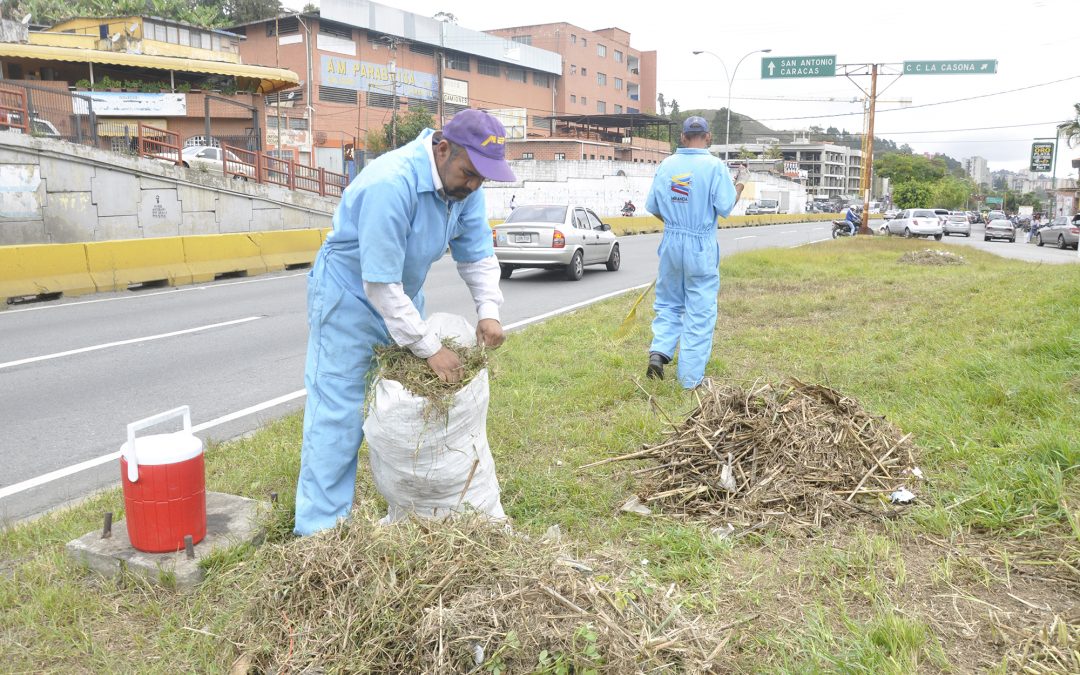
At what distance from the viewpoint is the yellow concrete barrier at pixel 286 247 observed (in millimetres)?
16578

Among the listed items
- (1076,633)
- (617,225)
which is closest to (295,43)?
(617,225)

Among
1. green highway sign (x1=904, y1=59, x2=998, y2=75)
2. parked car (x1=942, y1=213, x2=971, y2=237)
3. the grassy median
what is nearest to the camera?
the grassy median

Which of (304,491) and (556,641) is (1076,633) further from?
(304,491)

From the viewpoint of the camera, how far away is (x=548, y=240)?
15.2 meters

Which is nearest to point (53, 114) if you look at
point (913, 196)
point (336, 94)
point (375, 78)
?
point (336, 94)

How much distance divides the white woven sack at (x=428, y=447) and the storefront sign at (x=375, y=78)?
5158 centimetres

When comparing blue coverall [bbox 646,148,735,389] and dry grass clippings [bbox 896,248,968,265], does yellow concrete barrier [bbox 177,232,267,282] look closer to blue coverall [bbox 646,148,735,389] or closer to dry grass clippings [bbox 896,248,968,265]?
blue coverall [bbox 646,148,735,389]

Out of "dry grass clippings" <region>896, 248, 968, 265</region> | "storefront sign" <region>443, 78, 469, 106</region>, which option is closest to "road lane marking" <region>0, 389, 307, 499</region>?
"dry grass clippings" <region>896, 248, 968, 265</region>

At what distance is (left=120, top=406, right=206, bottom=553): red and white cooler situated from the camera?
3.20 m

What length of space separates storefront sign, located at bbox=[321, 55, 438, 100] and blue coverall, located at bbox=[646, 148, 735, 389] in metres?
48.7

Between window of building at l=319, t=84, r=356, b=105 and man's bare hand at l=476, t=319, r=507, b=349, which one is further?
window of building at l=319, t=84, r=356, b=105

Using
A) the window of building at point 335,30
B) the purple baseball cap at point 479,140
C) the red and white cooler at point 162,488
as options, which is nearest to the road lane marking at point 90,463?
the red and white cooler at point 162,488

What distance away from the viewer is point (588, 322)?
9.29 metres

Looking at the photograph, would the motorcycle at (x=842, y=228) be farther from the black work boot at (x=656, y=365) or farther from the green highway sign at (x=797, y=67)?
the black work boot at (x=656, y=365)
